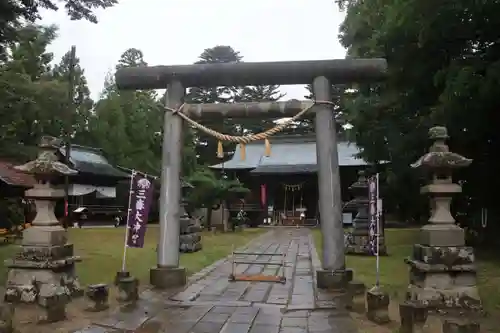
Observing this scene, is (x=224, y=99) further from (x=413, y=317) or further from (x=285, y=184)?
(x=413, y=317)

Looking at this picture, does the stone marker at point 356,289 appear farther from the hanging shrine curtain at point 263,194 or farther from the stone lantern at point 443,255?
the hanging shrine curtain at point 263,194

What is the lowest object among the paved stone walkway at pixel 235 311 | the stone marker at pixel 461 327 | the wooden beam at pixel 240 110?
the paved stone walkway at pixel 235 311

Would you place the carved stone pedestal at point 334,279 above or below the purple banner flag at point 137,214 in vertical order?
below

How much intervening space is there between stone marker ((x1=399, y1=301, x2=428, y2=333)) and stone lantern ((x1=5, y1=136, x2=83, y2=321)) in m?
4.76

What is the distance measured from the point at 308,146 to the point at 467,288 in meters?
32.2

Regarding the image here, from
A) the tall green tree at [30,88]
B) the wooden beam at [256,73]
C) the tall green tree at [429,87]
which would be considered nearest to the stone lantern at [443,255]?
the wooden beam at [256,73]

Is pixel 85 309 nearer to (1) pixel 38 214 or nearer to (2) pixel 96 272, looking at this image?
(1) pixel 38 214

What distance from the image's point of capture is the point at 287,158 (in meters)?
36.1

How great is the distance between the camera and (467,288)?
6613 mm

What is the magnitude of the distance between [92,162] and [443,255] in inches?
1235

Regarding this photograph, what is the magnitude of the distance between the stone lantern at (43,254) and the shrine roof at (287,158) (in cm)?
→ 2392

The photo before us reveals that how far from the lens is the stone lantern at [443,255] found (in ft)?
21.5

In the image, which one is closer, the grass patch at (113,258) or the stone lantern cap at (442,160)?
the stone lantern cap at (442,160)

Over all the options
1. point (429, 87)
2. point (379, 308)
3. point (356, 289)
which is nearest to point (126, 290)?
point (356, 289)
